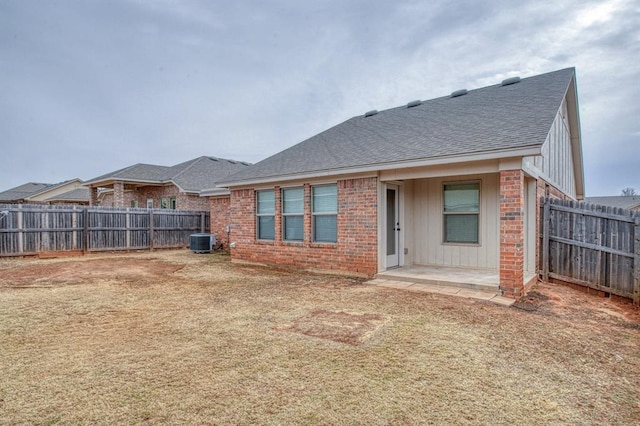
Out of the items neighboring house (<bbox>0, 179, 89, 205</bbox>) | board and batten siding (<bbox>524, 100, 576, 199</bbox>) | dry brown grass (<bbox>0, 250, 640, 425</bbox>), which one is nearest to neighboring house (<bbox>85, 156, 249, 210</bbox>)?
neighboring house (<bbox>0, 179, 89, 205</bbox>)

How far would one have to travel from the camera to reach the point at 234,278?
27.1ft

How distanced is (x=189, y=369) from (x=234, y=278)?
5.14m

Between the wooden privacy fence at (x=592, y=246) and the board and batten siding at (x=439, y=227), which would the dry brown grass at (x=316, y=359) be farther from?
the board and batten siding at (x=439, y=227)

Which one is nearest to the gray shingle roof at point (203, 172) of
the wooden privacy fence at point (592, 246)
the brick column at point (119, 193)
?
the brick column at point (119, 193)

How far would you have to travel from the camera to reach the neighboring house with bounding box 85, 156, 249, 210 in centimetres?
1900

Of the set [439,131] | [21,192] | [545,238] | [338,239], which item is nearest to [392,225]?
[338,239]

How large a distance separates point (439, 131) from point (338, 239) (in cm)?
359

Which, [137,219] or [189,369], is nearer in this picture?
[189,369]

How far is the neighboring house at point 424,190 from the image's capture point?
20.9 feet

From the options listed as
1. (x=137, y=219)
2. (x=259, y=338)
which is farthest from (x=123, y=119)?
(x=259, y=338)

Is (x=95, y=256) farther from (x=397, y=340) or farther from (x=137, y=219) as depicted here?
(x=397, y=340)

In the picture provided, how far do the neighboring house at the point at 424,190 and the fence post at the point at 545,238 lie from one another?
7.8 inches

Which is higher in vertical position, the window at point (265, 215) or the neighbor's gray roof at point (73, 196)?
the neighbor's gray roof at point (73, 196)

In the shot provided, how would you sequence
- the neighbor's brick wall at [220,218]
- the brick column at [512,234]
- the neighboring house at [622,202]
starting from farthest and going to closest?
1. the neighboring house at [622,202]
2. the neighbor's brick wall at [220,218]
3. the brick column at [512,234]
